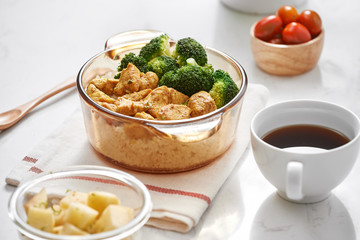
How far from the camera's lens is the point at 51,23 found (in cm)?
215

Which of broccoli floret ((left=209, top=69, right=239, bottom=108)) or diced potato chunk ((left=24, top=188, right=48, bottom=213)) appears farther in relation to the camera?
broccoli floret ((left=209, top=69, right=239, bottom=108))

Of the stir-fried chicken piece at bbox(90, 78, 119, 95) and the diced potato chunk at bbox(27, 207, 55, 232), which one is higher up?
the diced potato chunk at bbox(27, 207, 55, 232)

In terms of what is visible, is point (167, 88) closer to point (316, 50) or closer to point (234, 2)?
point (316, 50)

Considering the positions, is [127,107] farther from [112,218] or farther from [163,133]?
[112,218]

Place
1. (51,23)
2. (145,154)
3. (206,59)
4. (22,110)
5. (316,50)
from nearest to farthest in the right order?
(145,154), (206,59), (22,110), (316,50), (51,23)

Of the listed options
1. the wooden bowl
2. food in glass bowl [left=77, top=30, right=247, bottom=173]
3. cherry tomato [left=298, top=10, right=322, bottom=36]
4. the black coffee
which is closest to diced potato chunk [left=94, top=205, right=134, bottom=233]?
food in glass bowl [left=77, top=30, right=247, bottom=173]

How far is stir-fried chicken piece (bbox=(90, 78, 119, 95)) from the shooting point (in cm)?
137

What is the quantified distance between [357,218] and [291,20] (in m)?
0.83

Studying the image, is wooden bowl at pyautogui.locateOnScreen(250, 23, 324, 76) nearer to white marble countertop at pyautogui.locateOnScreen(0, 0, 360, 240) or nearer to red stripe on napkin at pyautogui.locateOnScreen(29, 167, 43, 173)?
white marble countertop at pyautogui.locateOnScreen(0, 0, 360, 240)

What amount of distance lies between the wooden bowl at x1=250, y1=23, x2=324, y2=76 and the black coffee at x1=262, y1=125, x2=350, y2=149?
1.74 feet

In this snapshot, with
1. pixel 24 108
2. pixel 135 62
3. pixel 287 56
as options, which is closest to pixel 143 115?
pixel 135 62

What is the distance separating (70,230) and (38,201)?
4.6 inches

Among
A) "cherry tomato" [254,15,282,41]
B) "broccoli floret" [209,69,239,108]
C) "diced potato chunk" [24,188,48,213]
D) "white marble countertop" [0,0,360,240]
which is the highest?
"diced potato chunk" [24,188,48,213]

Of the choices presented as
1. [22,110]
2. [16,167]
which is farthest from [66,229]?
[22,110]
